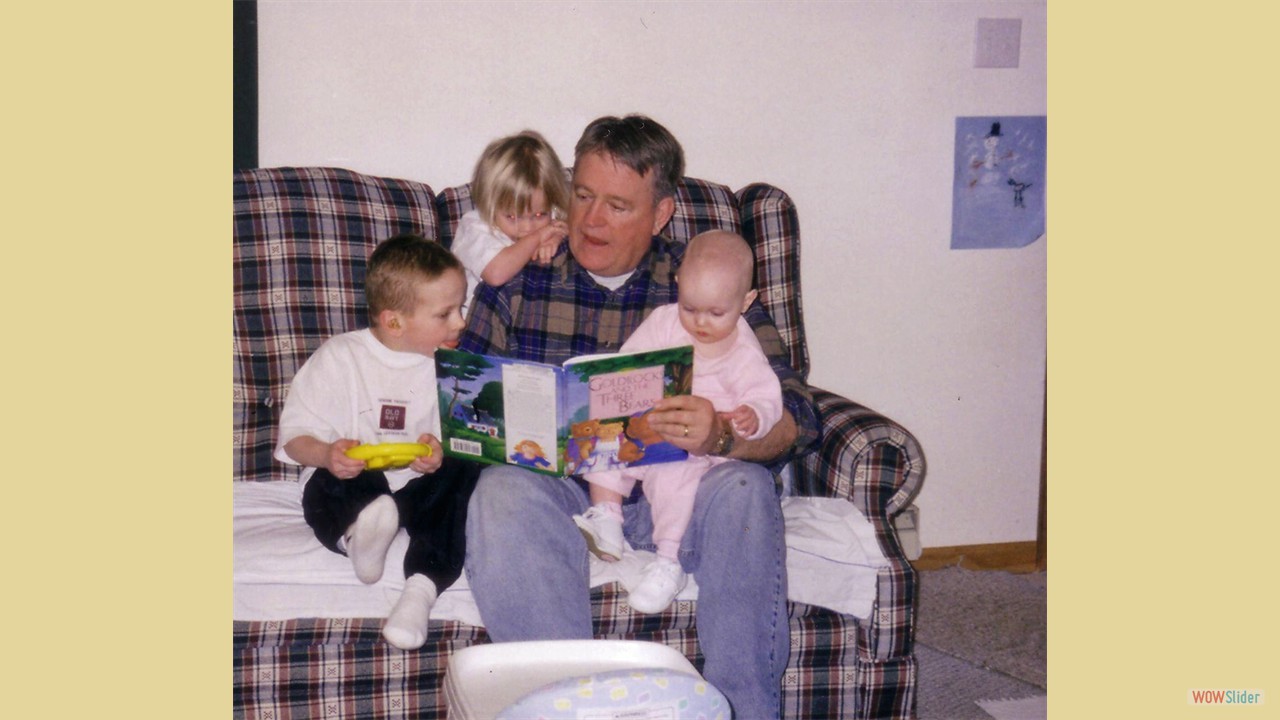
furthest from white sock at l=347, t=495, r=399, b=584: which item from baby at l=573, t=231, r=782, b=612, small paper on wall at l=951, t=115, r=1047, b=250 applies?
small paper on wall at l=951, t=115, r=1047, b=250

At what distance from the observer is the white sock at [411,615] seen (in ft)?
5.28

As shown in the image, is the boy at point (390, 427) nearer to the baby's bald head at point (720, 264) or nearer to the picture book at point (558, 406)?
the picture book at point (558, 406)

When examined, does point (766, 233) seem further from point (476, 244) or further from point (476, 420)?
point (476, 420)

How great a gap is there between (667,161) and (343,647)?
1.06 meters

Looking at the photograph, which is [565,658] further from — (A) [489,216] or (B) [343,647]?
(A) [489,216]

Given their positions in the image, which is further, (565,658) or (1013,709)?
(1013,709)

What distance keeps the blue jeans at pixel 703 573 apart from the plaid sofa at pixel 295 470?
0.40 feet

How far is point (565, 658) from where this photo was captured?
1.41 m

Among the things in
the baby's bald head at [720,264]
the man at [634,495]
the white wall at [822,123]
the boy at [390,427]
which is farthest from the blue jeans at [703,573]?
the white wall at [822,123]

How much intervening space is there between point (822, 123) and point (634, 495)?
3.95 feet

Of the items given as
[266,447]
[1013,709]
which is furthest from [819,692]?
[266,447]

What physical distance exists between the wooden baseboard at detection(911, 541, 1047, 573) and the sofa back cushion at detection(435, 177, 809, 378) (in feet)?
3.31

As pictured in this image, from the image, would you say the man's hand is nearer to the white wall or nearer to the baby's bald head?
the baby's bald head

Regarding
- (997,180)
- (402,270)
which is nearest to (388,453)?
(402,270)
